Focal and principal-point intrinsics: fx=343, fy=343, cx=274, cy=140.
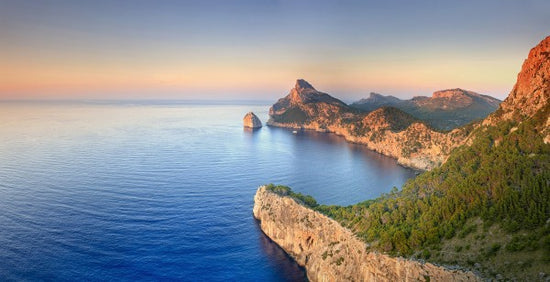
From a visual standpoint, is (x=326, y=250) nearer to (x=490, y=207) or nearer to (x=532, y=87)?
(x=490, y=207)

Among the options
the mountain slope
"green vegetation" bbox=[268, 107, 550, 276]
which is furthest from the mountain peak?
"green vegetation" bbox=[268, 107, 550, 276]

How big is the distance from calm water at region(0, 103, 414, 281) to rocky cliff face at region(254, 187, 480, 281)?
3.46 meters

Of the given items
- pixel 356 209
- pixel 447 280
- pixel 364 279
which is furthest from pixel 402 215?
pixel 447 280

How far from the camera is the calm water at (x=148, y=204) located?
62.0 metres

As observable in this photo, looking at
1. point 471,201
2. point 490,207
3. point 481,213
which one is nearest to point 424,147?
point 471,201

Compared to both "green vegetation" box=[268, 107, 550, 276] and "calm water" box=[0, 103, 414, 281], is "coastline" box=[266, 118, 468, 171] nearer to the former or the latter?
"calm water" box=[0, 103, 414, 281]

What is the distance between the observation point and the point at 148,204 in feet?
292

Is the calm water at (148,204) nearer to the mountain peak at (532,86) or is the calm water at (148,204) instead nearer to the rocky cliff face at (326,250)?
the rocky cliff face at (326,250)

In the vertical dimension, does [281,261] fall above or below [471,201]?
below

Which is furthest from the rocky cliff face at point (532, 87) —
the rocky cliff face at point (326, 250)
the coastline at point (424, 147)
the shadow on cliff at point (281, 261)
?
the shadow on cliff at point (281, 261)

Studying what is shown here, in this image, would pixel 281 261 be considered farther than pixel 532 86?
No

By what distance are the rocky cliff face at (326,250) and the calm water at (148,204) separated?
3.46m

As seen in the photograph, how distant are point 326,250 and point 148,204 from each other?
50464 mm

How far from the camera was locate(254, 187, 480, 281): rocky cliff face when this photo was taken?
4531 centimetres
